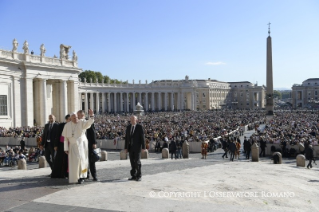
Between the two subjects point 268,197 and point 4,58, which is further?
point 4,58

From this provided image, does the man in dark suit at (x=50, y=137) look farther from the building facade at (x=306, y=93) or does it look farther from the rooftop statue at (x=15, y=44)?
the building facade at (x=306, y=93)

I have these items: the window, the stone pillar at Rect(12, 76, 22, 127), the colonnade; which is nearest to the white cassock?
the window

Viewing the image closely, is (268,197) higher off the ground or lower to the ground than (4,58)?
lower

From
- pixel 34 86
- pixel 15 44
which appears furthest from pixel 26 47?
pixel 34 86

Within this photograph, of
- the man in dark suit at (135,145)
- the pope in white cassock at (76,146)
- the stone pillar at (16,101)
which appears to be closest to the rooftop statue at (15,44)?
the stone pillar at (16,101)

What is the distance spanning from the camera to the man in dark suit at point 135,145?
9445mm

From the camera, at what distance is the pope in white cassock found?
8883 millimetres

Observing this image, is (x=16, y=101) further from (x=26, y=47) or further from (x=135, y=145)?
(x=135, y=145)

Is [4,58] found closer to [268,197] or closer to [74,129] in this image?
[74,129]

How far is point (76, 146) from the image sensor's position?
889 centimetres

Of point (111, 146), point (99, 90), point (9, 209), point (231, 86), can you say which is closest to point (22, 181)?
point (9, 209)

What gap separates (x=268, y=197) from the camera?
8109 millimetres

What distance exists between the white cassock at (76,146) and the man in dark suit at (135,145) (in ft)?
3.84

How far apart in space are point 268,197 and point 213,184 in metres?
1.54
